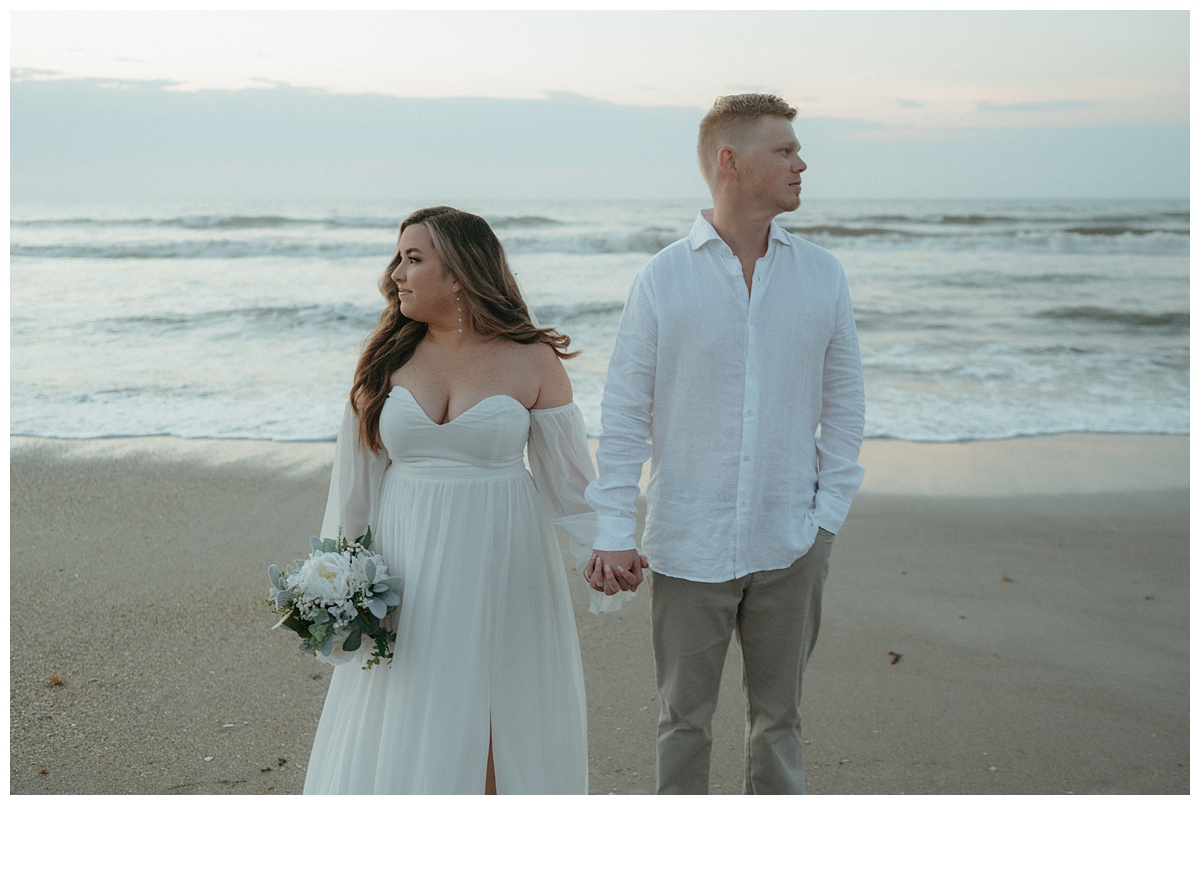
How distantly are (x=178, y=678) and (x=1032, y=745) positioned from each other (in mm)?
3513

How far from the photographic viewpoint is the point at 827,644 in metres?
4.84

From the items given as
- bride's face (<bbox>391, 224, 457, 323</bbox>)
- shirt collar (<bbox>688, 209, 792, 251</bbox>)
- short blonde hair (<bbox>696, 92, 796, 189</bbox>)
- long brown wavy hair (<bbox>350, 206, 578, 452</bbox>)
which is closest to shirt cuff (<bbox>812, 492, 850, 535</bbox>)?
shirt collar (<bbox>688, 209, 792, 251</bbox>)

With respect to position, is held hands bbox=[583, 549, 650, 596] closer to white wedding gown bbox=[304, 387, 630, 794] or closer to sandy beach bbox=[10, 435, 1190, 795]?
white wedding gown bbox=[304, 387, 630, 794]

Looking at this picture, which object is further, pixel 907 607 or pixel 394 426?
pixel 907 607

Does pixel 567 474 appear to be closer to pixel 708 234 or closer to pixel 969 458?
pixel 708 234

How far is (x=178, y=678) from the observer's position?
4.45m

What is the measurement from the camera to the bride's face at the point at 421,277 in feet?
9.51

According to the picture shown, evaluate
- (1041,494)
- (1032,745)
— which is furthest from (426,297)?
(1041,494)

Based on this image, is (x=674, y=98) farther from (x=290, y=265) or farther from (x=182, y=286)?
(x=182, y=286)

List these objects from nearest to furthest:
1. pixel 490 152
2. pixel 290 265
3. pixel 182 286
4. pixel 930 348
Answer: pixel 930 348
pixel 182 286
pixel 290 265
pixel 490 152

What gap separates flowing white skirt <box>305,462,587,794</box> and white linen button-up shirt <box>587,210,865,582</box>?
0.35 meters

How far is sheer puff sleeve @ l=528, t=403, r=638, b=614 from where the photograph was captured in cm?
302

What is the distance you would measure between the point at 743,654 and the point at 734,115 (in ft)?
5.01

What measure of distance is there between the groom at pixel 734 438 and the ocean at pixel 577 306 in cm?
133
